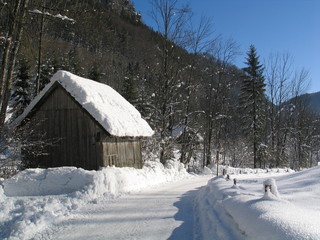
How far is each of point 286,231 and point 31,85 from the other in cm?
3475

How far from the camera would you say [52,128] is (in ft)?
44.9

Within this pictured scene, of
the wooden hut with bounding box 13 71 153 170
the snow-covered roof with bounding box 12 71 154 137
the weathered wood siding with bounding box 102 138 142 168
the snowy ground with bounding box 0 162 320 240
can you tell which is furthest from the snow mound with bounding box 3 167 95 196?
the snow-covered roof with bounding box 12 71 154 137

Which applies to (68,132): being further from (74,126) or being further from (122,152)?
(122,152)

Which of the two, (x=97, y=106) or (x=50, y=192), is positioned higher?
(x=97, y=106)

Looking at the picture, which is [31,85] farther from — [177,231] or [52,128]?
[177,231]

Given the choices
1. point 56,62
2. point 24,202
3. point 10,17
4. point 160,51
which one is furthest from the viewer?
point 56,62

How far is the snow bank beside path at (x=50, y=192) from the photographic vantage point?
6617 mm

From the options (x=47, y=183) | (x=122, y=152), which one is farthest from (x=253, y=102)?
(x=47, y=183)

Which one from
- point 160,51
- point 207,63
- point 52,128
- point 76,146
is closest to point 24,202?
point 76,146

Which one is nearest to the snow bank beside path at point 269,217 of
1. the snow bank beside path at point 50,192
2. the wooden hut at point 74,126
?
the snow bank beside path at point 50,192

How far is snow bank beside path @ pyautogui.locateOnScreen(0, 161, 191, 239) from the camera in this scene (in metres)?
6.62

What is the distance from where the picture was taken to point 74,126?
13258 mm

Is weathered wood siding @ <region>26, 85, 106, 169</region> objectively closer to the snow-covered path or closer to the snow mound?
the snow mound

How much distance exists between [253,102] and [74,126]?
2328 cm
